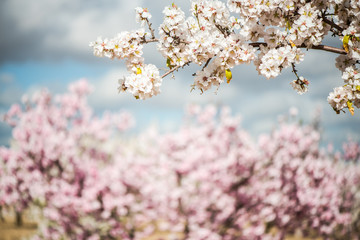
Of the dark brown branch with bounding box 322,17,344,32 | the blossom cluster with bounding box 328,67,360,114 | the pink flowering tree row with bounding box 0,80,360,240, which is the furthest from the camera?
the pink flowering tree row with bounding box 0,80,360,240

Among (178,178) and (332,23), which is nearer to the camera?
(332,23)

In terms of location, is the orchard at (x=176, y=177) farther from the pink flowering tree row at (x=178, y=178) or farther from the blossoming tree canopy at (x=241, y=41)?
the blossoming tree canopy at (x=241, y=41)

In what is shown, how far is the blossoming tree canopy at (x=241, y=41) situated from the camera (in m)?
2.13

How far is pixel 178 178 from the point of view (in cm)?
930

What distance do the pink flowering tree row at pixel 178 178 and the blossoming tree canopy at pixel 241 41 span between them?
667 centimetres

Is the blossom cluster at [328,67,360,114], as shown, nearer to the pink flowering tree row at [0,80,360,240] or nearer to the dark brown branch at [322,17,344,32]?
the dark brown branch at [322,17,344,32]

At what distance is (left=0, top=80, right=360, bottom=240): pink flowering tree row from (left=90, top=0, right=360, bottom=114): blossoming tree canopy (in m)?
6.67

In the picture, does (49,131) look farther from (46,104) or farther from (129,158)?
(129,158)

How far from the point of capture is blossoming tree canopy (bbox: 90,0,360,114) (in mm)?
2127

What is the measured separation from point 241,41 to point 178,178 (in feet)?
24.8

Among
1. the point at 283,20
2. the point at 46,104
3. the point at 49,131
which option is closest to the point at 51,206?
the point at 49,131

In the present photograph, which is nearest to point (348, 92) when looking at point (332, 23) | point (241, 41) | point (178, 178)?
point (332, 23)

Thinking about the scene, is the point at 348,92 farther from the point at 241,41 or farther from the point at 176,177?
the point at 176,177

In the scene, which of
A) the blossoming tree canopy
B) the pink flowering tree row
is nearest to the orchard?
the pink flowering tree row
